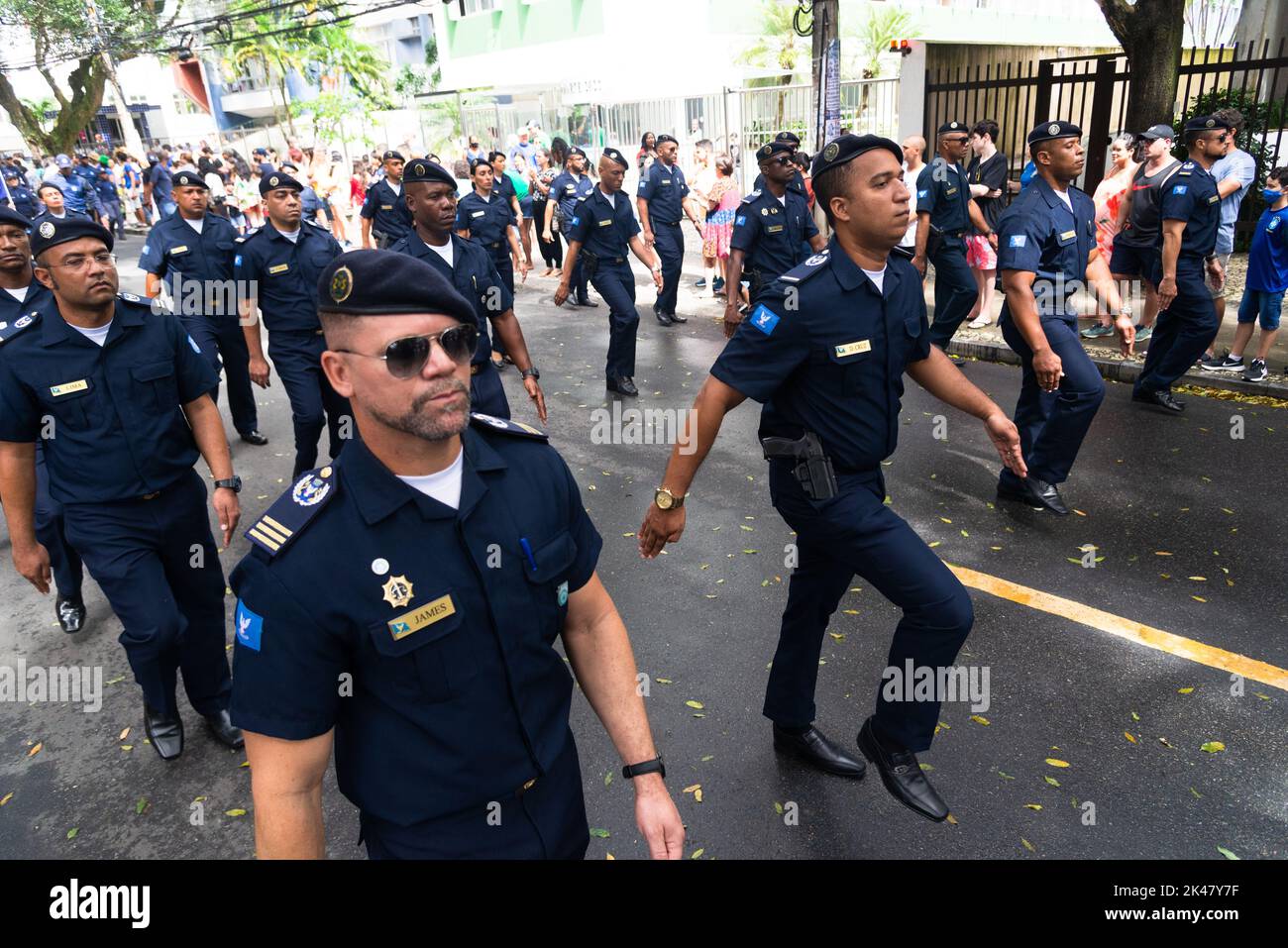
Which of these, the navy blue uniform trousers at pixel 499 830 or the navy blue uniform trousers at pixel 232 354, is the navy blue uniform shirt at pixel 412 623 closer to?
the navy blue uniform trousers at pixel 499 830

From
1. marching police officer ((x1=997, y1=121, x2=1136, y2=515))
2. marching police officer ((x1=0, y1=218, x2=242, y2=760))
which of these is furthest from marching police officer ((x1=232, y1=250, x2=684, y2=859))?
marching police officer ((x1=997, y1=121, x2=1136, y2=515))

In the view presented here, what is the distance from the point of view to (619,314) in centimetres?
838

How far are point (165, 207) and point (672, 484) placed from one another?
76.9 ft

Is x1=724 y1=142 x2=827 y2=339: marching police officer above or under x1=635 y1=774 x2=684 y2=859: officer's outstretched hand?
above

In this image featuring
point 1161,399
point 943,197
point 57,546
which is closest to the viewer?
point 57,546

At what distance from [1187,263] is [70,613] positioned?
7892mm

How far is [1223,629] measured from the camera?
4.14 meters

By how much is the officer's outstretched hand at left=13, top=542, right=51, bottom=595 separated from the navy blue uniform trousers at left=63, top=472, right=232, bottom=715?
0.54 ft

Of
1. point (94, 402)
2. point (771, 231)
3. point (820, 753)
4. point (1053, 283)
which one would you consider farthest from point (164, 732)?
point (771, 231)

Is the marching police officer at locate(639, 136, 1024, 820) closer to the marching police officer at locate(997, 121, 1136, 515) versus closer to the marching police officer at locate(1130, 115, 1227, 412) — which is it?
the marching police officer at locate(997, 121, 1136, 515)

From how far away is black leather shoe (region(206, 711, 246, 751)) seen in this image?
12.7ft

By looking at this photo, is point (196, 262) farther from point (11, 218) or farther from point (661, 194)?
point (661, 194)

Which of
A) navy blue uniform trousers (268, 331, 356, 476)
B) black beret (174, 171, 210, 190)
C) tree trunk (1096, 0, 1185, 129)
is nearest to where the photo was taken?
navy blue uniform trousers (268, 331, 356, 476)
